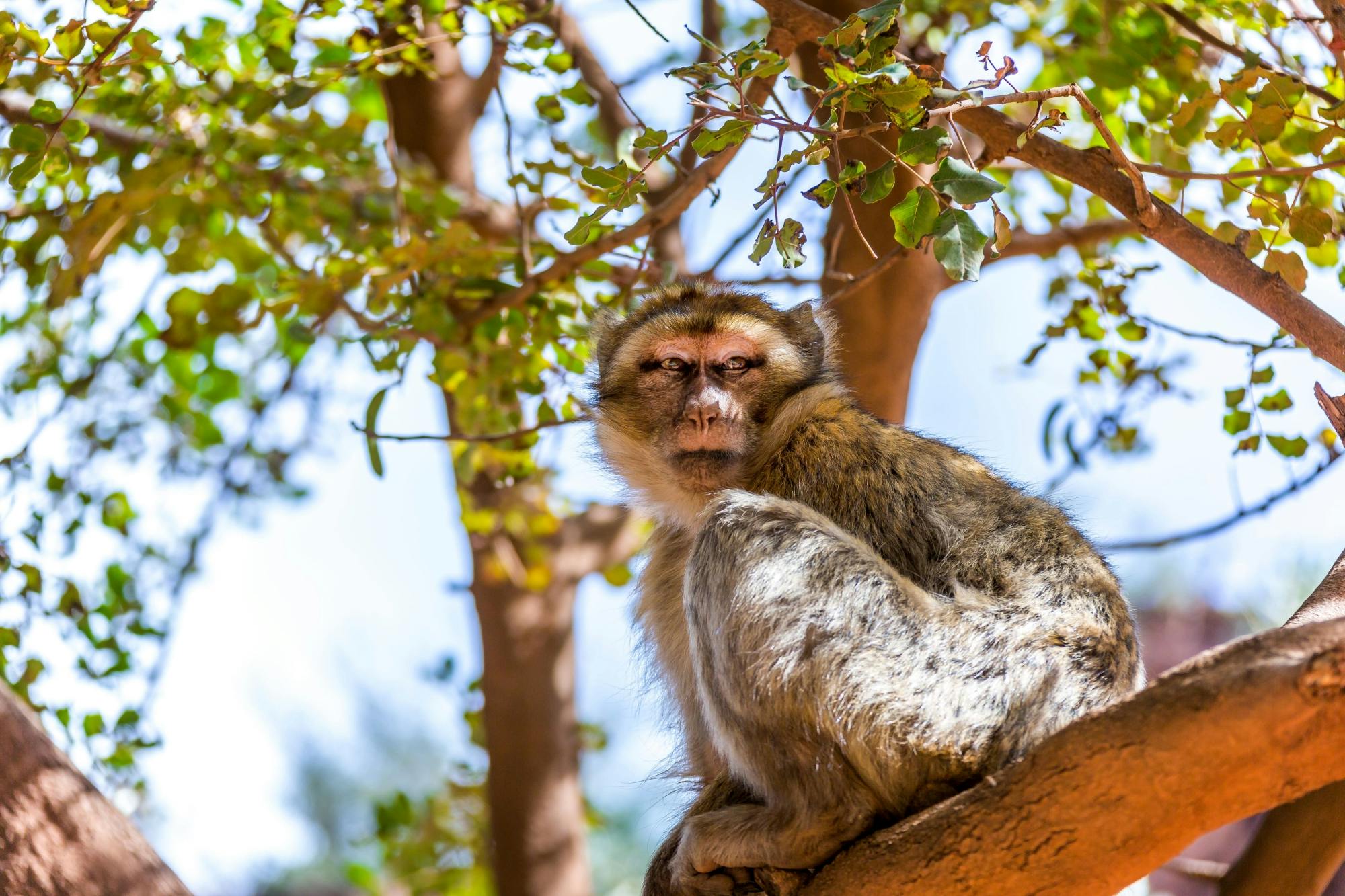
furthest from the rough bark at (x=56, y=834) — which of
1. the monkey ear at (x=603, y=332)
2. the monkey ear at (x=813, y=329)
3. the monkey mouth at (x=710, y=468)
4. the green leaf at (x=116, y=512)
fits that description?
the monkey ear at (x=813, y=329)

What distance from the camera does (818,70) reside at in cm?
485

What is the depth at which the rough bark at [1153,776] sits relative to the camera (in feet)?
7.34

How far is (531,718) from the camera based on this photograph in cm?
615

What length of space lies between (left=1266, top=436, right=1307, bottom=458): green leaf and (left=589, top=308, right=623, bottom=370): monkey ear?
215 cm

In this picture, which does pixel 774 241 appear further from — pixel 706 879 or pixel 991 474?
pixel 706 879

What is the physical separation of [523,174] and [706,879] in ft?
8.34

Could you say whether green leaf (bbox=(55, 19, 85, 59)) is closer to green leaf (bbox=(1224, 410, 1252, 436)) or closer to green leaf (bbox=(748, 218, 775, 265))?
green leaf (bbox=(748, 218, 775, 265))

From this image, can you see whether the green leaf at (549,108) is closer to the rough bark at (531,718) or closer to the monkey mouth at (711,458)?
the monkey mouth at (711,458)

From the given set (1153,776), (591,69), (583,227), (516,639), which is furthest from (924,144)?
(516,639)

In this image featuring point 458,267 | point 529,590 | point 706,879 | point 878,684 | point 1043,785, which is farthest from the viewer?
point 529,590

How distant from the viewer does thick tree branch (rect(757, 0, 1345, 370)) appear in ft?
10.5

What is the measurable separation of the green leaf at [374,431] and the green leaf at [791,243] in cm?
195

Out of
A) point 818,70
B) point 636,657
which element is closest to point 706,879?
point 636,657

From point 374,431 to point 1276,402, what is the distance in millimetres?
2976
